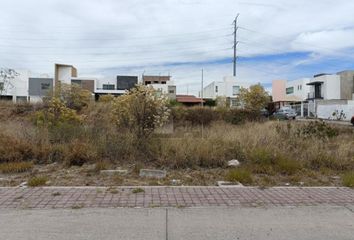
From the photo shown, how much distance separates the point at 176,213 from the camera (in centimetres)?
549

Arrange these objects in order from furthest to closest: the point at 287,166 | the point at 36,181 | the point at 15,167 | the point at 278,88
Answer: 1. the point at 278,88
2. the point at 287,166
3. the point at 15,167
4. the point at 36,181

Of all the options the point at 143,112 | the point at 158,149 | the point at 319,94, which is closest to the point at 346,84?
the point at 319,94

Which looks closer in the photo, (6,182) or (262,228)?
(262,228)

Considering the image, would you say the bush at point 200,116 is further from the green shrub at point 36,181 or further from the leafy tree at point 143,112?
the green shrub at point 36,181

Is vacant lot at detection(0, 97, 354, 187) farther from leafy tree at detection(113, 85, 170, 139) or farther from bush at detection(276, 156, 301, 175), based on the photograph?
leafy tree at detection(113, 85, 170, 139)

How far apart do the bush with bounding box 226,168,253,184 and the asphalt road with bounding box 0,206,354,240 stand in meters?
1.99

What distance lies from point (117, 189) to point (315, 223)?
11.8ft

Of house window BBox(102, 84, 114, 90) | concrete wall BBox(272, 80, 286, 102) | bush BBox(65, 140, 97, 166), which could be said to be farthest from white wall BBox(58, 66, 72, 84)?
bush BBox(65, 140, 97, 166)

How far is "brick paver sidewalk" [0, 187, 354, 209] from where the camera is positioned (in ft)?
19.6

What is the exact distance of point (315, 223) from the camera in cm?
515

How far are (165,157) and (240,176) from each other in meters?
2.12

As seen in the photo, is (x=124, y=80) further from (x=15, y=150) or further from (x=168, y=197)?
(x=168, y=197)

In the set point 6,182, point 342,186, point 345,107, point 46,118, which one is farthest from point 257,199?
point 345,107

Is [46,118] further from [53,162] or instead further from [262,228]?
[262,228]
